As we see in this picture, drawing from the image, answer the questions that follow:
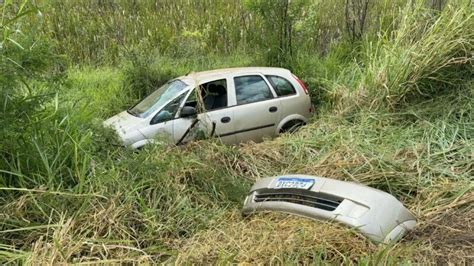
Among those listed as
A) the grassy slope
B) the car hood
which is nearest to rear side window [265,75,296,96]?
the car hood

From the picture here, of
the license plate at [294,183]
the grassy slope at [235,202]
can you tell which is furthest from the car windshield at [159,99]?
the license plate at [294,183]

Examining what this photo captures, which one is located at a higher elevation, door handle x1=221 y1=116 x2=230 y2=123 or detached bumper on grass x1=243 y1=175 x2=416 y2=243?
detached bumper on grass x1=243 y1=175 x2=416 y2=243

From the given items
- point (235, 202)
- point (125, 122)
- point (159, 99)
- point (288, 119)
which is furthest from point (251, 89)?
point (235, 202)

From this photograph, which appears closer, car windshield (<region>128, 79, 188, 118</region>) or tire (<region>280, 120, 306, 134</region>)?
car windshield (<region>128, 79, 188, 118</region>)

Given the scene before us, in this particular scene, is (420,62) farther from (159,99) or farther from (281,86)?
(159,99)

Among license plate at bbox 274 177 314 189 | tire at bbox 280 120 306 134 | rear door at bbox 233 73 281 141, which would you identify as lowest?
tire at bbox 280 120 306 134

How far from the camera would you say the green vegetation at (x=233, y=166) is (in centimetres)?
307

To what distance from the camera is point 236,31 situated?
11836 mm

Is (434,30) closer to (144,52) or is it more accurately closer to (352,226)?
(352,226)

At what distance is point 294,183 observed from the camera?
11.8 feet

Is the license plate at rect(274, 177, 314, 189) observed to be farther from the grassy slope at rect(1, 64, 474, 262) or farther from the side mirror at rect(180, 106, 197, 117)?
the side mirror at rect(180, 106, 197, 117)

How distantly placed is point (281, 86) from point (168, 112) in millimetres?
1977

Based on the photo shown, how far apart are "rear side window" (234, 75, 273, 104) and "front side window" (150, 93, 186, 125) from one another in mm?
952

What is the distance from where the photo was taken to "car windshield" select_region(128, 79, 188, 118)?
7094 mm
